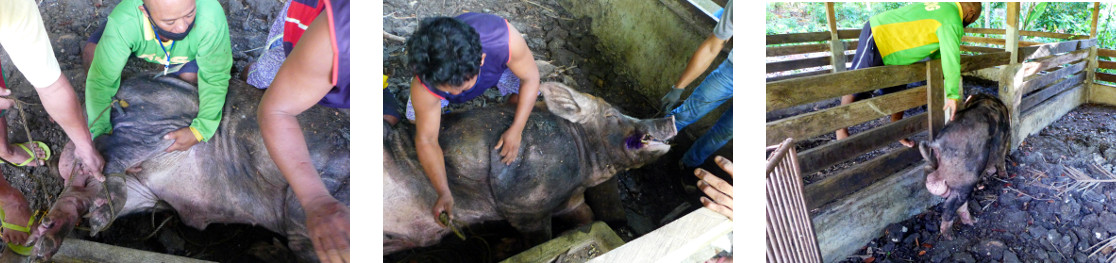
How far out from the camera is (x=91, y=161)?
1770 mm

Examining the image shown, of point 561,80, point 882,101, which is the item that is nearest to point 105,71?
point 561,80

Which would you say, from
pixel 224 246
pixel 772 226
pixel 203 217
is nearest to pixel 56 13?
pixel 203 217

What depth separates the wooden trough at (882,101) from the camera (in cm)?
229

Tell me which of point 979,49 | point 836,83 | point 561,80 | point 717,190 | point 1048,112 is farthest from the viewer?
point 1048,112

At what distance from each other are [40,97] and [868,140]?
296 centimetres

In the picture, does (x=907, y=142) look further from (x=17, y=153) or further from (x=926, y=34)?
(x=17, y=153)

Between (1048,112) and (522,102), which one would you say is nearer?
(522,102)

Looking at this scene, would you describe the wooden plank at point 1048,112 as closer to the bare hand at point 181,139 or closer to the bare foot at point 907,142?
the bare foot at point 907,142

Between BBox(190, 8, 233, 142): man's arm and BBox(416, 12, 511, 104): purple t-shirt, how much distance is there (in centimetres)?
67

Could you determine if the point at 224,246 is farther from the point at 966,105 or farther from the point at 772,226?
the point at 966,105

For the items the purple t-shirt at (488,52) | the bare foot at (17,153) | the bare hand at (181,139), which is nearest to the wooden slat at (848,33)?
the purple t-shirt at (488,52)

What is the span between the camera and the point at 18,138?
1.74m

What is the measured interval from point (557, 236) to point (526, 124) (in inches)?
16.1

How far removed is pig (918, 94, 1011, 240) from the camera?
7.70ft
